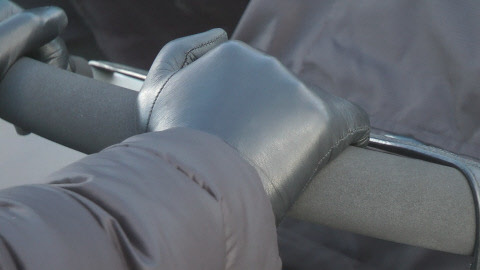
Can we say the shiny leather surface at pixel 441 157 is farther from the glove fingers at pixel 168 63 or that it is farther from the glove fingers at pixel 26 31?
the glove fingers at pixel 26 31

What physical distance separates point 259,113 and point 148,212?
0.57ft

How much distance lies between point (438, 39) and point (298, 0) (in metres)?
0.21

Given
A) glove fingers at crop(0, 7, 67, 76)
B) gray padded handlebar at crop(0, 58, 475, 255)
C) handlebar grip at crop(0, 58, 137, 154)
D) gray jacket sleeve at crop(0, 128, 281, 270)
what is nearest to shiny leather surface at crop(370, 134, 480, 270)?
gray padded handlebar at crop(0, 58, 475, 255)

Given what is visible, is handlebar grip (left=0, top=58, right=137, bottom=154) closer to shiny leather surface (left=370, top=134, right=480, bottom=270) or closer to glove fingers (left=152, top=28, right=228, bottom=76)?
glove fingers (left=152, top=28, right=228, bottom=76)

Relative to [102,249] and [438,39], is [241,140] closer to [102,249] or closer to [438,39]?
[102,249]

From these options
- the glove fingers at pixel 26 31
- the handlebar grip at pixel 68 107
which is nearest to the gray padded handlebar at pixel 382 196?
the handlebar grip at pixel 68 107

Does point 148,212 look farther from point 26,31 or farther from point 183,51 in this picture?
point 26,31

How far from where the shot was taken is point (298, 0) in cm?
86

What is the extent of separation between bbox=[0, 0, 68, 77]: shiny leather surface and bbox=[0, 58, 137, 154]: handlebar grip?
35mm

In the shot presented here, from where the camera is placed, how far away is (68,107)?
65 centimetres

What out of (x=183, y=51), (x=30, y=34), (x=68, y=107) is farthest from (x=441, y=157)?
(x=30, y=34)

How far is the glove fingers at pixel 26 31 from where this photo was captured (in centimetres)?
74

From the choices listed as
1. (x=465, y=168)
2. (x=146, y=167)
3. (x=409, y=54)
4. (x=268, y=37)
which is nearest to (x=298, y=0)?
(x=268, y=37)

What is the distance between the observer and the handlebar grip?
0.63 metres
